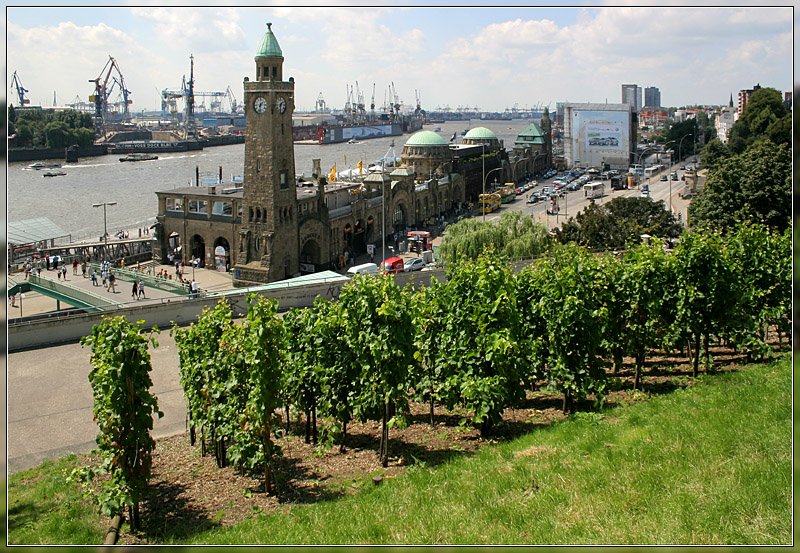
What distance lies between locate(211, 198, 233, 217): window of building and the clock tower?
5.89ft

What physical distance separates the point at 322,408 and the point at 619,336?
17.5ft

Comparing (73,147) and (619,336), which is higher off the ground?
(73,147)

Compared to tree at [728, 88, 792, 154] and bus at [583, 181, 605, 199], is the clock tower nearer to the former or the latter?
tree at [728, 88, 792, 154]

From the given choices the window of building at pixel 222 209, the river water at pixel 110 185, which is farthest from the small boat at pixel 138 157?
the window of building at pixel 222 209

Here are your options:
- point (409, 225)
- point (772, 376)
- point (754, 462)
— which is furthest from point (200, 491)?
point (409, 225)

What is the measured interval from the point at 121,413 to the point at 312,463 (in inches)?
117

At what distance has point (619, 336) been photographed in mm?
13195

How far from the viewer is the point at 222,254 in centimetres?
3547

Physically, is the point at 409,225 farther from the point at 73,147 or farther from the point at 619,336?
the point at 73,147

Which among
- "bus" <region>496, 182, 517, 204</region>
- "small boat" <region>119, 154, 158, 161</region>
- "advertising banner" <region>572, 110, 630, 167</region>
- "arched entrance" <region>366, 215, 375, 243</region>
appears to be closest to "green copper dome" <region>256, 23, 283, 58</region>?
"arched entrance" <region>366, 215, 375, 243</region>

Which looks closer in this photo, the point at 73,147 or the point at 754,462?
the point at 754,462

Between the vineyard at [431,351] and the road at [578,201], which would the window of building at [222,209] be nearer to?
the road at [578,201]

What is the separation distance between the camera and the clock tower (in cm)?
3288

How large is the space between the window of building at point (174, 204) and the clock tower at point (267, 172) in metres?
4.61
